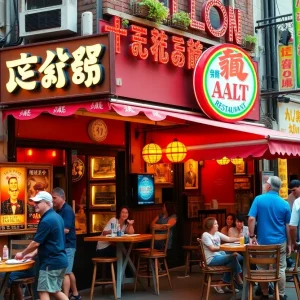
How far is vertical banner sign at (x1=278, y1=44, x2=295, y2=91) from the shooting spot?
50.8ft

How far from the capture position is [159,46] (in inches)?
455

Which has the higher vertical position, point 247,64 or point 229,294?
point 247,64

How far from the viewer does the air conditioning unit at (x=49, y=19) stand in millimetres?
10547

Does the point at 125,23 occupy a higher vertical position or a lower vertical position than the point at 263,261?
higher

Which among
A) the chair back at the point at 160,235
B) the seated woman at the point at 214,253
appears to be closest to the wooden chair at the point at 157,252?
the chair back at the point at 160,235

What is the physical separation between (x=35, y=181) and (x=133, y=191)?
317 centimetres

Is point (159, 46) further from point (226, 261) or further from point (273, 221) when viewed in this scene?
point (226, 261)

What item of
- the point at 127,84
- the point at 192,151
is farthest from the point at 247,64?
the point at 127,84

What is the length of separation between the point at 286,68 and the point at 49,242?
374 inches

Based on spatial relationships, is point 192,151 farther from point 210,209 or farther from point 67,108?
point 67,108

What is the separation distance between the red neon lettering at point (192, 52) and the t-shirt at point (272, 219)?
137 inches

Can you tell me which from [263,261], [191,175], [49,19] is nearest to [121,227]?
[263,261]

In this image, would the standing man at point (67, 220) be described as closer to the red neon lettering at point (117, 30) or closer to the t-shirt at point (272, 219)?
the red neon lettering at point (117, 30)

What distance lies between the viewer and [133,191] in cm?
1344
